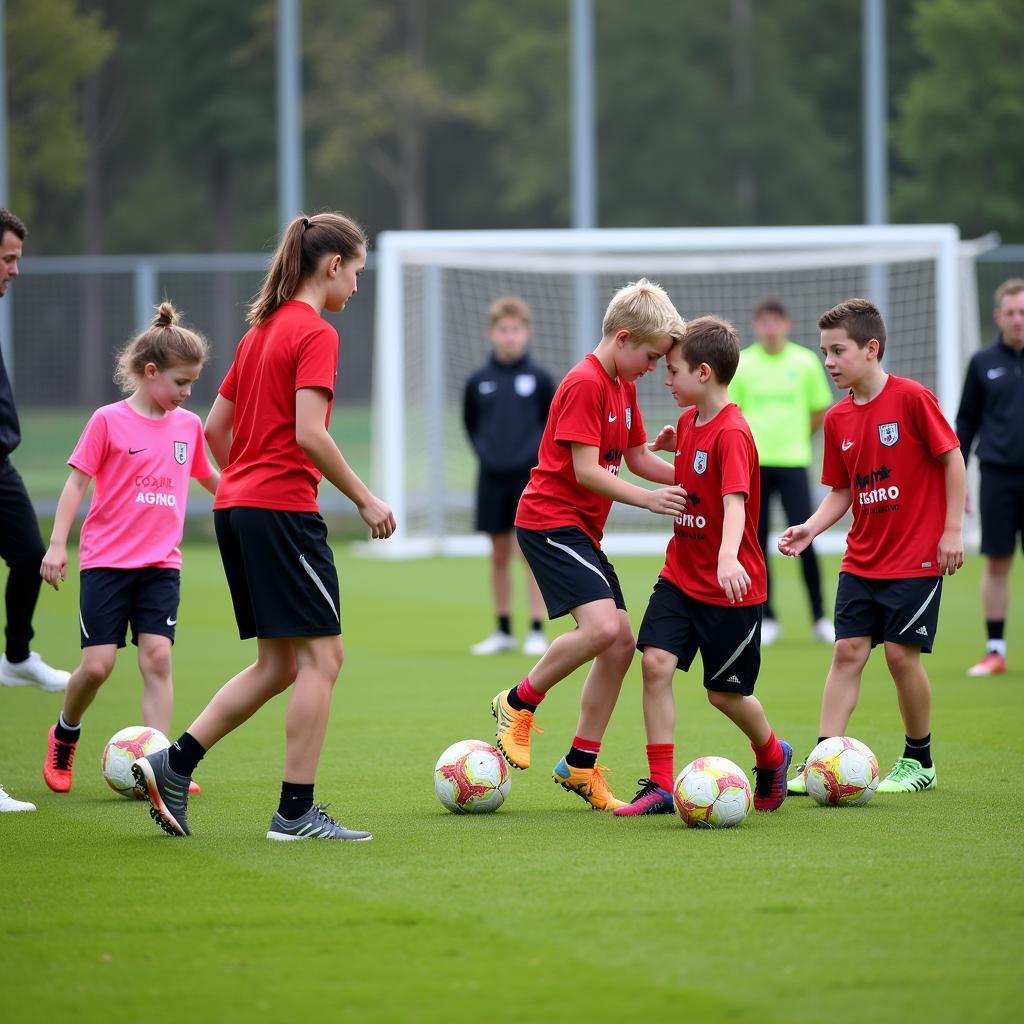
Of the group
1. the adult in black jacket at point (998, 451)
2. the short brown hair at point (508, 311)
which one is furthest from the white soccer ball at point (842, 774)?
the short brown hair at point (508, 311)

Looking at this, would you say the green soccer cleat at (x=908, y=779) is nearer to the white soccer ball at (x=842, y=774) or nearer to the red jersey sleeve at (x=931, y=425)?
the white soccer ball at (x=842, y=774)

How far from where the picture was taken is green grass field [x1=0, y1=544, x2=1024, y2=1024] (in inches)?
143

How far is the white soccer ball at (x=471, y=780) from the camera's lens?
5688mm

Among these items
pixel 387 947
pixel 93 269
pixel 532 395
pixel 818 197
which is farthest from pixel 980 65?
pixel 387 947

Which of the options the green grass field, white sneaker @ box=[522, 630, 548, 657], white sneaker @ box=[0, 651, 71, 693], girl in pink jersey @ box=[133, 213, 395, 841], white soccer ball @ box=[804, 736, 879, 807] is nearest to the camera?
the green grass field

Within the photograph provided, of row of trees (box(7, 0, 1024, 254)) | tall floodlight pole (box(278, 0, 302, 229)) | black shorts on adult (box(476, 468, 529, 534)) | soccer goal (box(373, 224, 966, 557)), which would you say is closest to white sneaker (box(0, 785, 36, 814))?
black shorts on adult (box(476, 468, 529, 534))

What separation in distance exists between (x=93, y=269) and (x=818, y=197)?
26312 mm

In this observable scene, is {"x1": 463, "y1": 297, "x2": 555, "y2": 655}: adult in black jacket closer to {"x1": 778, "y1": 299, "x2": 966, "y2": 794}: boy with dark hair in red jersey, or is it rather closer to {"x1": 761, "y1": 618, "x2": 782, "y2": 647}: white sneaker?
{"x1": 761, "y1": 618, "x2": 782, "y2": 647}: white sneaker

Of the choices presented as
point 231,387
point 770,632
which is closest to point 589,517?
point 231,387

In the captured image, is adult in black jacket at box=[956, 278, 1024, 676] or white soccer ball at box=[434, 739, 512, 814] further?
adult in black jacket at box=[956, 278, 1024, 676]

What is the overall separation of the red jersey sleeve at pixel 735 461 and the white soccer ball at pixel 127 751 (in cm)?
227

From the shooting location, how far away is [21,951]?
4.03 metres

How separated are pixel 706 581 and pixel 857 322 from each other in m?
1.18

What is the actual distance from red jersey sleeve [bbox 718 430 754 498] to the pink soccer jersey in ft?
7.21
